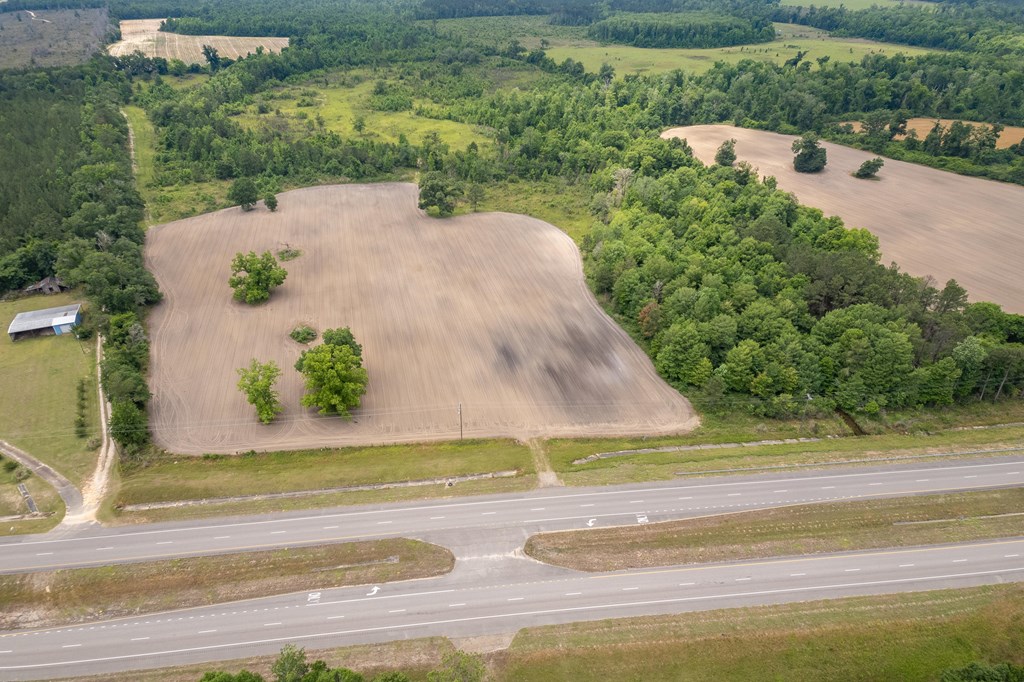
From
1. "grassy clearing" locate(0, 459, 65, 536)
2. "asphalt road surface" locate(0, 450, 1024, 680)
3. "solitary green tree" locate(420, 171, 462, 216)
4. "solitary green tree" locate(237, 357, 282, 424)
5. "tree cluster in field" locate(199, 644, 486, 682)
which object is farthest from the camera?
"solitary green tree" locate(420, 171, 462, 216)

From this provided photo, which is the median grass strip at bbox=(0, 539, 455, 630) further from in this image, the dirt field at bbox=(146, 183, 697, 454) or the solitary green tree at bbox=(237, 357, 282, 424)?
the solitary green tree at bbox=(237, 357, 282, 424)

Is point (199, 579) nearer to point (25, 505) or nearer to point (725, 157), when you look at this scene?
point (25, 505)

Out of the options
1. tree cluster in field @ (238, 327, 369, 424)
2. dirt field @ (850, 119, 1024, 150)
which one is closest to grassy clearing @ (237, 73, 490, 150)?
tree cluster in field @ (238, 327, 369, 424)

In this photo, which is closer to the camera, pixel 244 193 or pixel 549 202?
pixel 244 193

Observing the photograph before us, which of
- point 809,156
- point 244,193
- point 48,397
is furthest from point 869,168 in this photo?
point 48,397

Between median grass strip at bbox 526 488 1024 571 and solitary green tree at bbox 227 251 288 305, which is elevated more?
solitary green tree at bbox 227 251 288 305

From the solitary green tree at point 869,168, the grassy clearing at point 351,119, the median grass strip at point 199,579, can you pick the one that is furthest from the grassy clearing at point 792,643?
the grassy clearing at point 351,119
